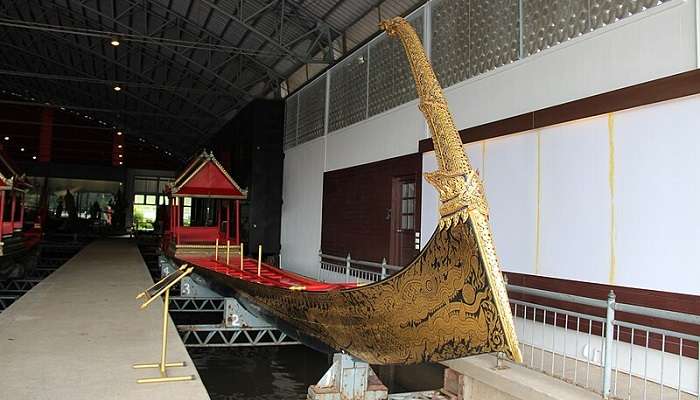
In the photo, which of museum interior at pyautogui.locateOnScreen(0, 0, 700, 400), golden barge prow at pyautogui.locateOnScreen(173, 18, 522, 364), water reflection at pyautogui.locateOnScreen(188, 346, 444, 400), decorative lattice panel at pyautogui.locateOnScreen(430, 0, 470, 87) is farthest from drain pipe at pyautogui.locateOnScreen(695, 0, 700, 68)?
water reflection at pyautogui.locateOnScreen(188, 346, 444, 400)

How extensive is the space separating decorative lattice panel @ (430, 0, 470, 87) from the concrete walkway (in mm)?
4612

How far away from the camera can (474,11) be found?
21.3 feet

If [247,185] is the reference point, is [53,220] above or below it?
below

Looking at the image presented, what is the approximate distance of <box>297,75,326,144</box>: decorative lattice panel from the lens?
38.2 ft

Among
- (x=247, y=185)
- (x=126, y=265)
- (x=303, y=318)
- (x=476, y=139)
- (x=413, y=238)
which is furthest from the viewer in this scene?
(x=247, y=185)

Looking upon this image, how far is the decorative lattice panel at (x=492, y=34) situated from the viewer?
19.2 ft

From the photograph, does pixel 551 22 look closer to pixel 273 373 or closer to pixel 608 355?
pixel 608 355

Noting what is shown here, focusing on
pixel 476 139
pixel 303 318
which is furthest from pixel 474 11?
pixel 303 318

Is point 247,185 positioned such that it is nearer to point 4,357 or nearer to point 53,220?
point 4,357

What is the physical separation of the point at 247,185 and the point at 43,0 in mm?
8105

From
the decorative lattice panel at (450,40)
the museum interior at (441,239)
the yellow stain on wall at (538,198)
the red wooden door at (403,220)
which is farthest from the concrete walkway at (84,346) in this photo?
the decorative lattice panel at (450,40)

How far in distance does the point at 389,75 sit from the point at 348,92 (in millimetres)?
1748

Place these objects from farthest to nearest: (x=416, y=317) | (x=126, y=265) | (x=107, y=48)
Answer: (x=107, y=48), (x=126, y=265), (x=416, y=317)

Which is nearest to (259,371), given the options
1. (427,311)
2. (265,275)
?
(265,275)
